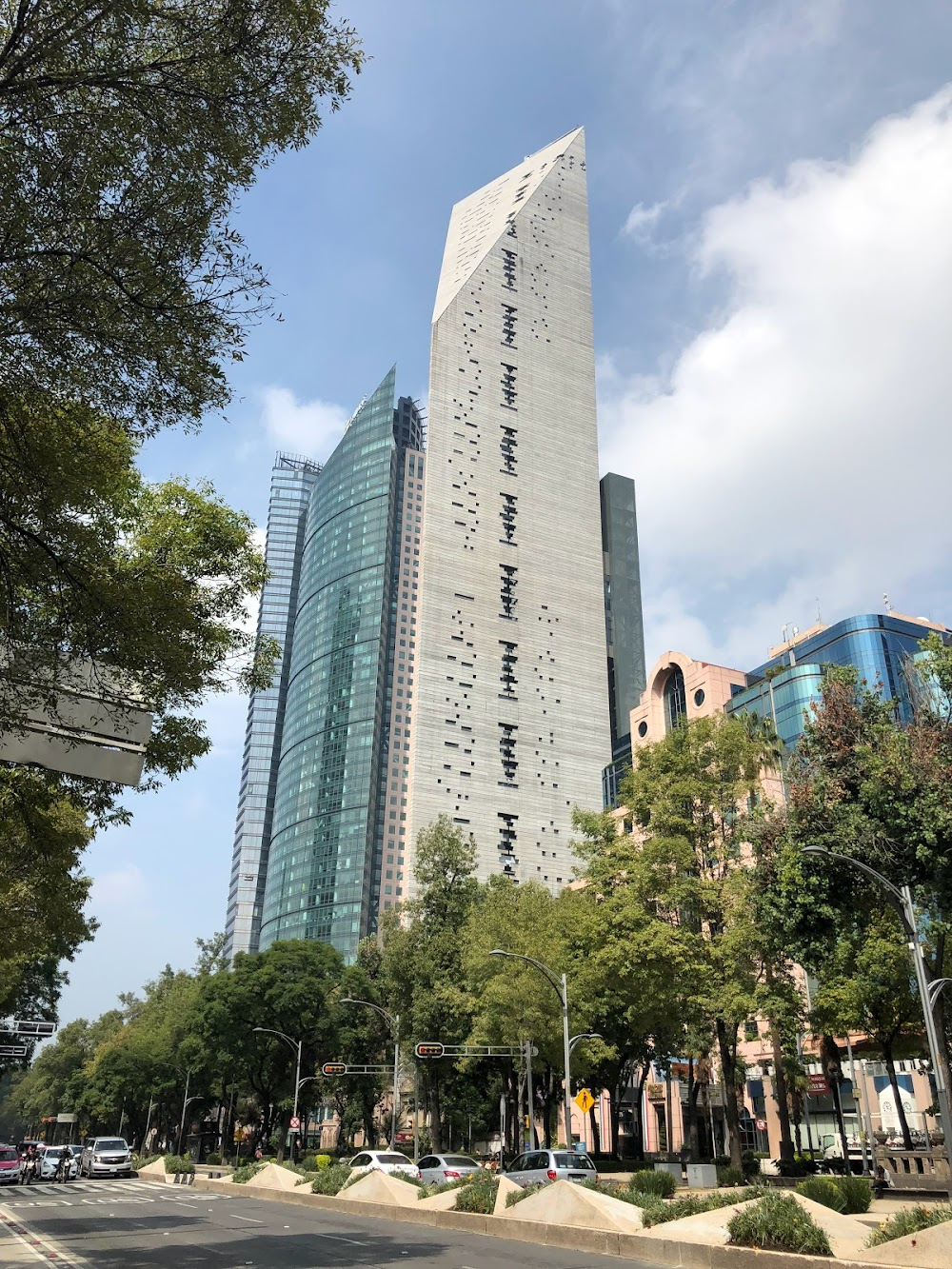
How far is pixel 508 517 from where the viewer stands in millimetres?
154000

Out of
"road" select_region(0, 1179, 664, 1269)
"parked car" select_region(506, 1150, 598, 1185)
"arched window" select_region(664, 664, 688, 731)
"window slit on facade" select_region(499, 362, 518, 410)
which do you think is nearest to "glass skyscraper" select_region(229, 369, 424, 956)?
"window slit on facade" select_region(499, 362, 518, 410)

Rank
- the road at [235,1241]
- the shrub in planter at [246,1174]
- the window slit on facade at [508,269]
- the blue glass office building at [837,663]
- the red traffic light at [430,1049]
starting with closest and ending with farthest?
the road at [235,1241] → the shrub in planter at [246,1174] → the red traffic light at [430,1049] → the blue glass office building at [837,663] → the window slit on facade at [508,269]

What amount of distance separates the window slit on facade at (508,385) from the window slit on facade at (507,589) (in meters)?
30.4

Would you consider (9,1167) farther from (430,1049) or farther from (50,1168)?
(430,1049)

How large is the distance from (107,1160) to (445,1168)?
2741cm

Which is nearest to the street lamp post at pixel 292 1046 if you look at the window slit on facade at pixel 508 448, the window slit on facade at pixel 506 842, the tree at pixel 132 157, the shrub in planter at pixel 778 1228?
the shrub in planter at pixel 778 1228

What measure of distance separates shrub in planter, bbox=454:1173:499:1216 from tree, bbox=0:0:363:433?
2075cm

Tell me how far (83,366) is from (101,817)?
10443 mm

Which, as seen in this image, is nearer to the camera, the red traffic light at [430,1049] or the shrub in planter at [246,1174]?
the shrub in planter at [246,1174]

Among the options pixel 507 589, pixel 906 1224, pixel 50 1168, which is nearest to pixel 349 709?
pixel 507 589

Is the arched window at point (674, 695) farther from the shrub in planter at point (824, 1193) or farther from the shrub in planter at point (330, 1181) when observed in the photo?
the shrub in planter at point (824, 1193)

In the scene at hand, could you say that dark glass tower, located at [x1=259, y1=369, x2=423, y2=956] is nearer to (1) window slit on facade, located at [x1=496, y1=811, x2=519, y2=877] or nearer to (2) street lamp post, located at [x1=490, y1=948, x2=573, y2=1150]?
(1) window slit on facade, located at [x1=496, y1=811, x2=519, y2=877]

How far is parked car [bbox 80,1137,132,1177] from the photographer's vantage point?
162 ft

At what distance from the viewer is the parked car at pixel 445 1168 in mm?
31328
